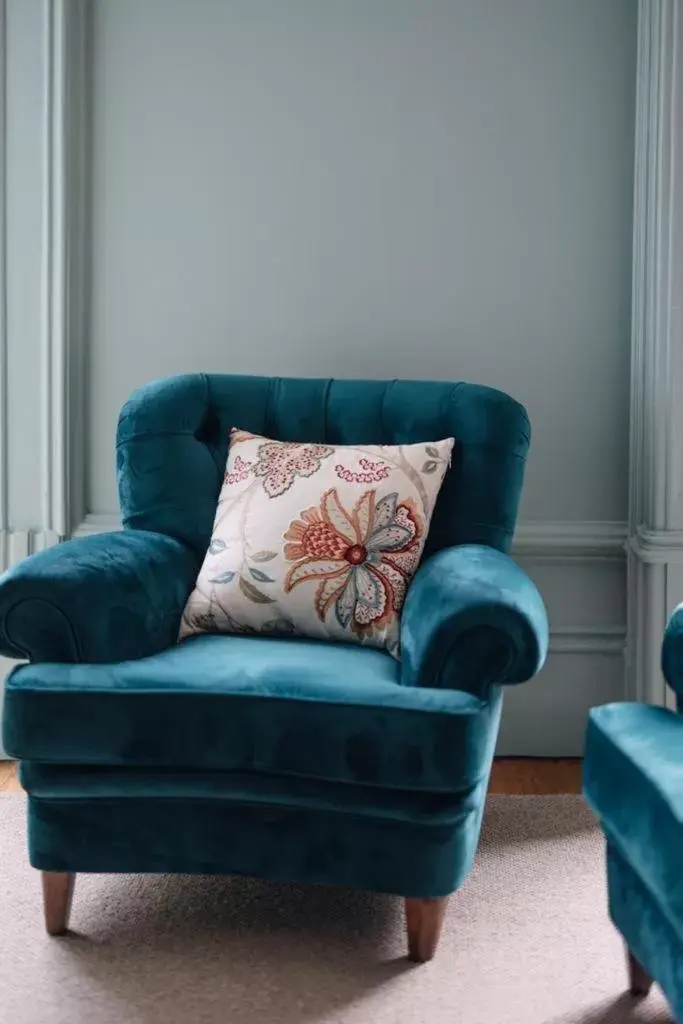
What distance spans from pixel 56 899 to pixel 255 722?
1.60 ft

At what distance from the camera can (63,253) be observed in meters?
2.53

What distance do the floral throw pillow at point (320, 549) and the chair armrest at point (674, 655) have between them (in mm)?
514

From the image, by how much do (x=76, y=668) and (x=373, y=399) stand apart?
93cm

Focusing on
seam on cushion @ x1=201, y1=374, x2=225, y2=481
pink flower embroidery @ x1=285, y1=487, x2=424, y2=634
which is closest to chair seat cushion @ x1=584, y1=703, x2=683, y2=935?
pink flower embroidery @ x1=285, y1=487, x2=424, y2=634

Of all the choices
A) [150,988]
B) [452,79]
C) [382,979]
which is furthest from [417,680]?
[452,79]

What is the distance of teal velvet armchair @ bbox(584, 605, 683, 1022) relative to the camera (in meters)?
1.24

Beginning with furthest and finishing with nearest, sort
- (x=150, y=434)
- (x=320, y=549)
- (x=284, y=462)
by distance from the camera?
(x=150, y=434), (x=284, y=462), (x=320, y=549)

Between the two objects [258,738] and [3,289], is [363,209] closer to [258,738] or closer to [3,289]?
[3,289]

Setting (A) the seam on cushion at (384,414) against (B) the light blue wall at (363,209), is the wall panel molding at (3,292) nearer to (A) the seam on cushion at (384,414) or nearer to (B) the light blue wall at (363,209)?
(B) the light blue wall at (363,209)

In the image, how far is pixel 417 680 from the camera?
1697 mm

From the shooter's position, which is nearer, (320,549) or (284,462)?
(320,549)

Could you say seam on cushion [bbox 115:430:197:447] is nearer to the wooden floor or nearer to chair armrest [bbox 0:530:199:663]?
chair armrest [bbox 0:530:199:663]

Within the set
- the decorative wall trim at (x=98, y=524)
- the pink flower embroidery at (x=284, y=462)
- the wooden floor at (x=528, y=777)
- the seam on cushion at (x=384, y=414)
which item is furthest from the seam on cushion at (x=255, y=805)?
the decorative wall trim at (x=98, y=524)

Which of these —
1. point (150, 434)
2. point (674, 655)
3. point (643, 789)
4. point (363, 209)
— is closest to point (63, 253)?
point (150, 434)
